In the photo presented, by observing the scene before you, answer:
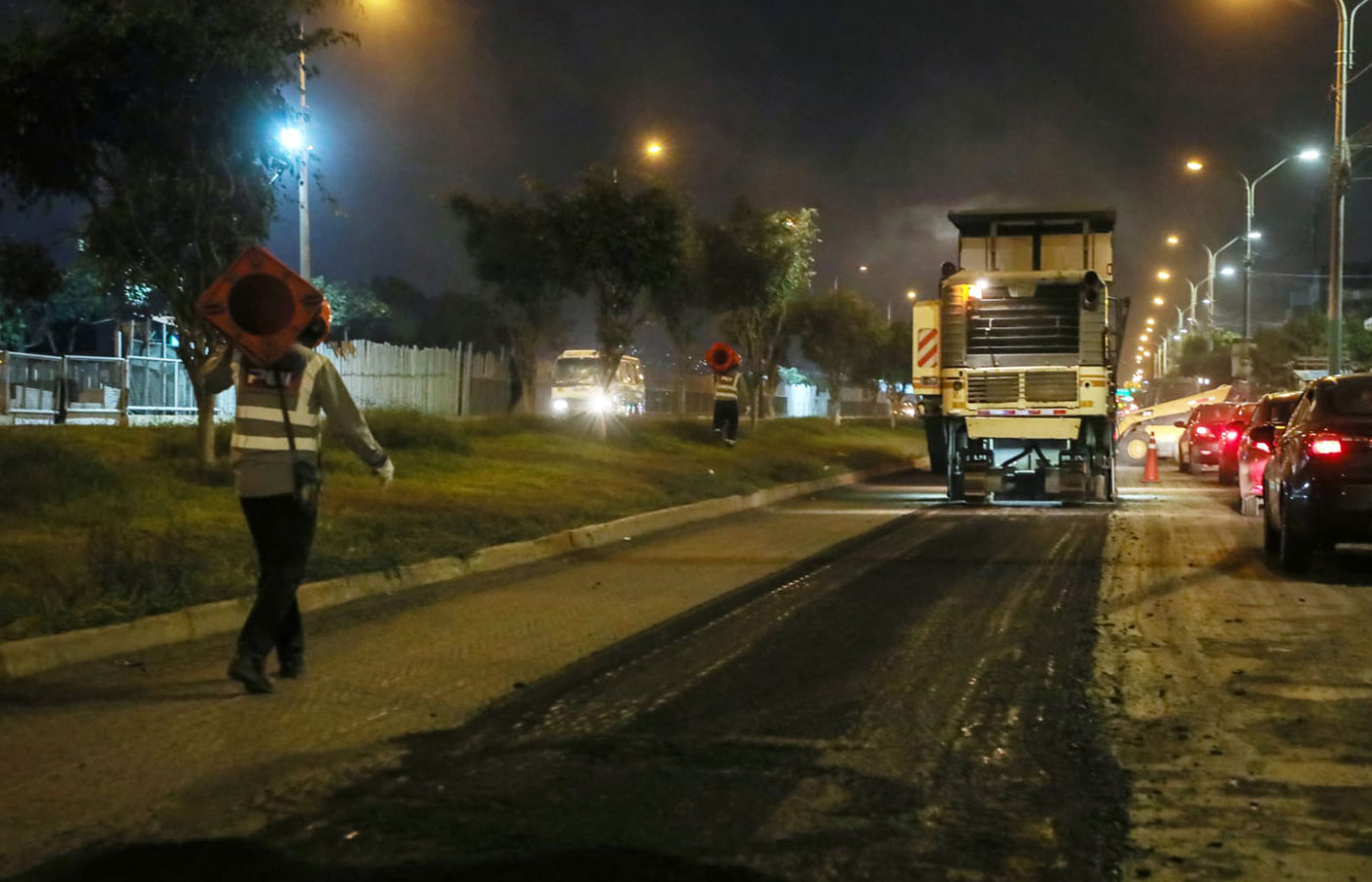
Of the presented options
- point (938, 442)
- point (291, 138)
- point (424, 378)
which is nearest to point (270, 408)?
point (291, 138)

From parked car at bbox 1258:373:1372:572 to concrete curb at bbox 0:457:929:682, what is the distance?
683 centimetres

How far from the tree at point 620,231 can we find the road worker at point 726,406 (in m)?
2.97

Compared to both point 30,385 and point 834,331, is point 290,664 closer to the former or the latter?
point 30,385

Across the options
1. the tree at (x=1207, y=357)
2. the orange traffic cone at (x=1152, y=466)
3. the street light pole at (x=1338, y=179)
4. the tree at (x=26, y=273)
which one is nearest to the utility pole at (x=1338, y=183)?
the street light pole at (x=1338, y=179)

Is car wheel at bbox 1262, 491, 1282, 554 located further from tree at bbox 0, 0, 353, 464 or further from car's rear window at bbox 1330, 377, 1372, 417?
tree at bbox 0, 0, 353, 464

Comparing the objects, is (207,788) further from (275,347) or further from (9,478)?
(9,478)

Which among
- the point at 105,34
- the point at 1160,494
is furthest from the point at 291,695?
the point at 1160,494

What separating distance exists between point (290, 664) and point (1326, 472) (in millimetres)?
8353

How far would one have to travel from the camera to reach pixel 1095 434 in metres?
21.7

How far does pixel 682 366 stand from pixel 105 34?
1458 inches

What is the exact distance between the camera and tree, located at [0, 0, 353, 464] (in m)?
13.2

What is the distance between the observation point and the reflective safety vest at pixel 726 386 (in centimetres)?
3011

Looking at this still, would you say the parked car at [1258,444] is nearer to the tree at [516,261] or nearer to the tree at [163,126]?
the tree at [163,126]

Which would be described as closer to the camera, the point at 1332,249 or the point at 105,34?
the point at 105,34
